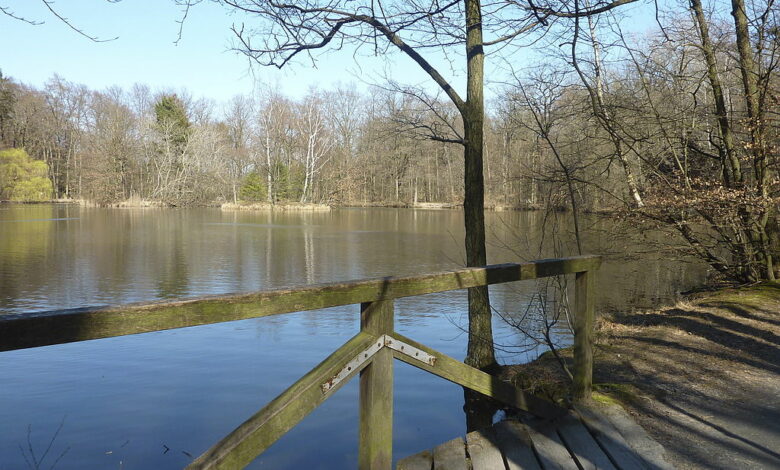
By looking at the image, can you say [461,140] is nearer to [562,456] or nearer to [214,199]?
[562,456]

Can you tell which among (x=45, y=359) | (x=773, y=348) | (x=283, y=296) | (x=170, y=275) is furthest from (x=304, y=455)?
(x=170, y=275)

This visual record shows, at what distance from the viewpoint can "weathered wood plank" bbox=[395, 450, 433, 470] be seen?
323 cm

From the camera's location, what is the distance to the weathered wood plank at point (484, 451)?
323cm

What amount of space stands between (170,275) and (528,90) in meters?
12.8

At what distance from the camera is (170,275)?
55.3 feet

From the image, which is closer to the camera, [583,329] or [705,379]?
[583,329]

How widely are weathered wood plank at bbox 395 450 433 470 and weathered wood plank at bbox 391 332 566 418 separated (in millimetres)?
466

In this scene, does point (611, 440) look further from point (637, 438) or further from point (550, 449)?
point (550, 449)

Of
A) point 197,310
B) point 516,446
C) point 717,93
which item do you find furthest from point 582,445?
point 717,93

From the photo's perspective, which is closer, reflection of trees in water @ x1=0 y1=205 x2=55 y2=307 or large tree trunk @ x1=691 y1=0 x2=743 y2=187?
large tree trunk @ x1=691 y1=0 x2=743 y2=187

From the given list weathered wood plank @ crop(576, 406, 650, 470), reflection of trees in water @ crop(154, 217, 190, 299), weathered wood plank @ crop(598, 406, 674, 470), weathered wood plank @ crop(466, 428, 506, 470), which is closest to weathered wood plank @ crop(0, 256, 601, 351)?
weathered wood plank @ crop(466, 428, 506, 470)

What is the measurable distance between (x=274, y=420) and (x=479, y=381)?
149 cm

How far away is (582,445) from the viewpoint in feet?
11.5

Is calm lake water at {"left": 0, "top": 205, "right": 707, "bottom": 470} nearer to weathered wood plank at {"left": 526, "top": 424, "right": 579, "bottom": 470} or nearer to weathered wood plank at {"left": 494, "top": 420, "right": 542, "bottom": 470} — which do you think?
weathered wood plank at {"left": 494, "top": 420, "right": 542, "bottom": 470}
